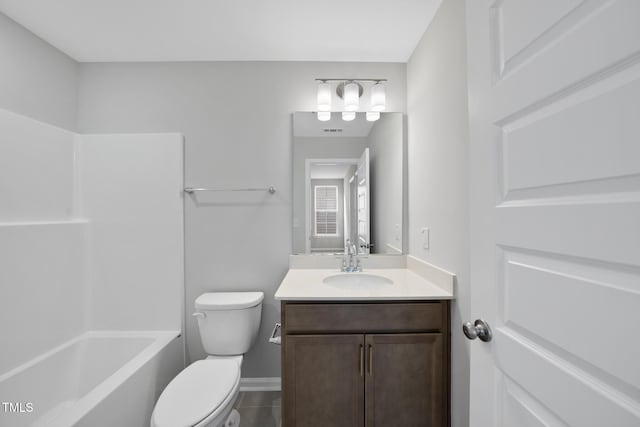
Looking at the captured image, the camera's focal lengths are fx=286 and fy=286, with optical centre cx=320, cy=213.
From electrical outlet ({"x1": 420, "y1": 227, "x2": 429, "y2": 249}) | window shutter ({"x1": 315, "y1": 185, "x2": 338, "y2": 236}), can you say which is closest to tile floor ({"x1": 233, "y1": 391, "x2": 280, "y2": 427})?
window shutter ({"x1": 315, "y1": 185, "x2": 338, "y2": 236})

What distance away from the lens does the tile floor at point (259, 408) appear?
1.77m

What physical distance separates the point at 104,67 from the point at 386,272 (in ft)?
8.25

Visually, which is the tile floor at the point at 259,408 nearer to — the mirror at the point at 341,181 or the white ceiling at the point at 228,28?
the mirror at the point at 341,181

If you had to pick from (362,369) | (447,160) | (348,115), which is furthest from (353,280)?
(348,115)

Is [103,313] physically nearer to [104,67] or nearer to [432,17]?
[104,67]

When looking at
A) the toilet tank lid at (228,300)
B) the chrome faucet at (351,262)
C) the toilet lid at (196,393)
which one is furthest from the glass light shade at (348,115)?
the toilet lid at (196,393)

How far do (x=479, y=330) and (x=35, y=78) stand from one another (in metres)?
2.73

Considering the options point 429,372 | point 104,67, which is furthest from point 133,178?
point 429,372

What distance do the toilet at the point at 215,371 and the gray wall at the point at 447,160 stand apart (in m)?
1.13

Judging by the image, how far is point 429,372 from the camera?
1.44 m

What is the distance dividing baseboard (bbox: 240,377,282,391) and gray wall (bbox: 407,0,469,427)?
121cm

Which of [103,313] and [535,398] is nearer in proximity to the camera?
[535,398]

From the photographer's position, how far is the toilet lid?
1220 mm

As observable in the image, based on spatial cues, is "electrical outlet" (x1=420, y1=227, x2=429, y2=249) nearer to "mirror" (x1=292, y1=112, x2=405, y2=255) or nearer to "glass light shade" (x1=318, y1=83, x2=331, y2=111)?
"mirror" (x1=292, y1=112, x2=405, y2=255)
